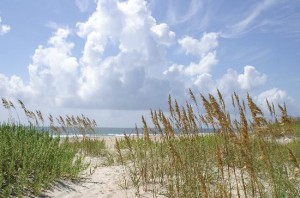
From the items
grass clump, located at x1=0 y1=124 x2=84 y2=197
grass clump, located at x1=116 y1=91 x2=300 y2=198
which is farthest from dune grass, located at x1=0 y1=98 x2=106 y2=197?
grass clump, located at x1=116 y1=91 x2=300 y2=198

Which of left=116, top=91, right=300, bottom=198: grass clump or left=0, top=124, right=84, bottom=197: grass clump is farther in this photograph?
left=0, top=124, right=84, bottom=197: grass clump

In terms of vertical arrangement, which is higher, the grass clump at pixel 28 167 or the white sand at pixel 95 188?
the grass clump at pixel 28 167

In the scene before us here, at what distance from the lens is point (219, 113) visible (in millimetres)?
3879

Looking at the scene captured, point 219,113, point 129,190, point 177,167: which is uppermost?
point 219,113

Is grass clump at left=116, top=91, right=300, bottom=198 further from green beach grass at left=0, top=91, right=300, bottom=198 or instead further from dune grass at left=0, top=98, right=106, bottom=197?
dune grass at left=0, top=98, right=106, bottom=197

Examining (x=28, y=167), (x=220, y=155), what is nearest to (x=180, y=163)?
(x=220, y=155)

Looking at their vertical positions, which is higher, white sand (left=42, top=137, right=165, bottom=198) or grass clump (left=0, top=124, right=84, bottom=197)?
grass clump (left=0, top=124, right=84, bottom=197)

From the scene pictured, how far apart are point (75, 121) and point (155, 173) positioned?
7252 millimetres

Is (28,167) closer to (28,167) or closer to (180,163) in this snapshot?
(28,167)

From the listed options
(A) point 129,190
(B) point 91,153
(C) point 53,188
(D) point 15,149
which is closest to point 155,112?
(A) point 129,190

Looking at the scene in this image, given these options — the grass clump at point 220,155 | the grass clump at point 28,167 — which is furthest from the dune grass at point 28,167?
the grass clump at point 220,155

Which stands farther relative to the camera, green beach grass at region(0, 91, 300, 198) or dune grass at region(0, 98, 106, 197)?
dune grass at region(0, 98, 106, 197)

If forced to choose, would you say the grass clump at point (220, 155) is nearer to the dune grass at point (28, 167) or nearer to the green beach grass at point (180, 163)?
the green beach grass at point (180, 163)

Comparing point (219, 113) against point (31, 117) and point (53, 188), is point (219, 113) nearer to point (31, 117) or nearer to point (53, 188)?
point (53, 188)
